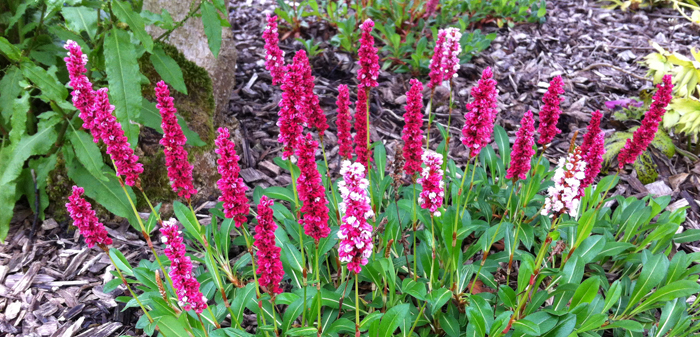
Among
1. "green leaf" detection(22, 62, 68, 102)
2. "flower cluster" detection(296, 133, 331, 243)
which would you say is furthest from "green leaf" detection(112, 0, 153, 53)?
"flower cluster" detection(296, 133, 331, 243)

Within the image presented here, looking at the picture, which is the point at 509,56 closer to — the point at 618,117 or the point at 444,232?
the point at 618,117

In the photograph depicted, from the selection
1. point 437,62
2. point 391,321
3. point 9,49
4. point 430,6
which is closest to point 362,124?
point 437,62

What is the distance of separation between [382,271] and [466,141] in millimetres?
863

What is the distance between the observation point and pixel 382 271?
2785 mm

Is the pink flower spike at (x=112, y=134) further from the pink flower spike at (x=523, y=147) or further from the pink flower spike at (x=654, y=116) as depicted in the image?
the pink flower spike at (x=654, y=116)

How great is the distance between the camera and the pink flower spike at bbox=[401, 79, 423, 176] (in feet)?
8.42

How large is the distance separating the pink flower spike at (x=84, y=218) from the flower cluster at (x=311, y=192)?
3.13 ft

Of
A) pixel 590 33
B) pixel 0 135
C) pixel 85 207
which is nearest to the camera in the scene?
pixel 85 207

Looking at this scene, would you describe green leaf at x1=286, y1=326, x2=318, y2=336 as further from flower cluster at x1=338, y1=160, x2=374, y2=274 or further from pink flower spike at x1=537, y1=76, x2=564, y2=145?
pink flower spike at x1=537, y1=76, x2=564, y2=145

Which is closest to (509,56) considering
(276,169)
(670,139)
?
(670,139)

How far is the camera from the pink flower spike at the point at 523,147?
266 centimetres

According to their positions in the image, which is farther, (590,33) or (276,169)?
(590,33)

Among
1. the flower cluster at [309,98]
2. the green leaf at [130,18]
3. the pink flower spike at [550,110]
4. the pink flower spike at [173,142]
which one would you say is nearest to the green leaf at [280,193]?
the flower cluster at [309,98]

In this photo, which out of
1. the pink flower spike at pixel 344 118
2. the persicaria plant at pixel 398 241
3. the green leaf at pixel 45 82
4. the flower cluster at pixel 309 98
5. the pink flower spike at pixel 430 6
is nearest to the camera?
the persicaria plant at pixel 398 241
